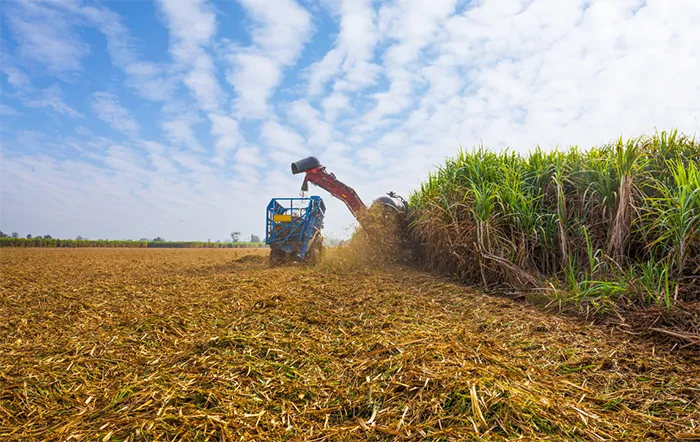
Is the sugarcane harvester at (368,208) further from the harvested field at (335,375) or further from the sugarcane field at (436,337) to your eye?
the harvested field at (335,375)

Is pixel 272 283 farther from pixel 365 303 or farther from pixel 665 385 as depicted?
pixel 665 385

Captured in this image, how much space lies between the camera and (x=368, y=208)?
927cm

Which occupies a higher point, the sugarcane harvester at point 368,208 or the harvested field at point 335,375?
the sugarcane harvester at point 368,208

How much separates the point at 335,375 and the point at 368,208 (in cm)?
697

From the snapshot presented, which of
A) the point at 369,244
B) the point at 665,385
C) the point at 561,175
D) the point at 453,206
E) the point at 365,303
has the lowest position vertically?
the point at 665,385

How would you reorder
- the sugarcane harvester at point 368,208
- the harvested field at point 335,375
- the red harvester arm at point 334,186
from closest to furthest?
the harvested field at point 335,375, the sugarcane harvester at point 368,208, the red harvester arm at point 334,186

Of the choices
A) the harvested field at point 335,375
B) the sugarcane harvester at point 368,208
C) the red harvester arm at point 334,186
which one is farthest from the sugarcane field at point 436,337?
the red harvester arm at point 334,186

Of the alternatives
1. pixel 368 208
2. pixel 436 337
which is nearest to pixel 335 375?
pixel 436 337

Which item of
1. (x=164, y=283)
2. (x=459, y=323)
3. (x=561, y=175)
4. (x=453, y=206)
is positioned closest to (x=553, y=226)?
(x=561, y=175)

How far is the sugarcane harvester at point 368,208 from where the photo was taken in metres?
8.61

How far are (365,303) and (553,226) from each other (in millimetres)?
2974

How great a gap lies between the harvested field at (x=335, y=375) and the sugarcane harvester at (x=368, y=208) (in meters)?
4.30

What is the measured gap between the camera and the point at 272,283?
5.96 m

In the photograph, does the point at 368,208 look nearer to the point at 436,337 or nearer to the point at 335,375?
the point at 436,337
